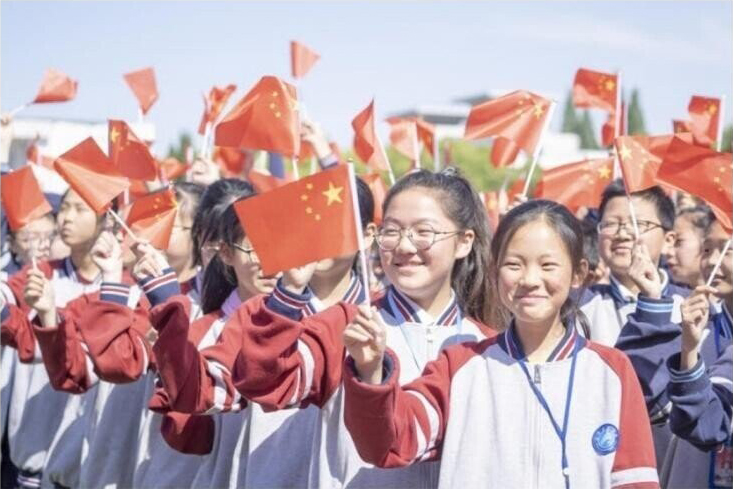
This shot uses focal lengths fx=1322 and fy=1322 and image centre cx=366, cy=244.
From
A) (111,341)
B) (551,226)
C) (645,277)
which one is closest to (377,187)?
(111,341)

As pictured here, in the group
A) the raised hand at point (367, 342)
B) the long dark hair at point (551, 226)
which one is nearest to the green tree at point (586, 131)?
the long dark hair at point (551, 226)

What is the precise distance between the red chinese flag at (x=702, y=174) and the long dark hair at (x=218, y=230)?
1.65 metres

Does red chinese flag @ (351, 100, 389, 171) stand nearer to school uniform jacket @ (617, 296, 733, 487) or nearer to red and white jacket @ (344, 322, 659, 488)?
school uniform jacket @ (617, 296, 733, 487)

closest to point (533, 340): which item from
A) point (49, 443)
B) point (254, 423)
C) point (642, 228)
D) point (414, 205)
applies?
point (414, 205)

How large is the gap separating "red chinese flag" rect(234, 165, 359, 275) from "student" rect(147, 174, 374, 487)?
16 centimetres

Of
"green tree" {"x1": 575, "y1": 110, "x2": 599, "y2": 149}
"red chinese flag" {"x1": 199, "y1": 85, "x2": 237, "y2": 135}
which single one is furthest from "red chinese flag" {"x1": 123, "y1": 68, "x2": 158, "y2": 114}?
"green tree" {"x1": 575, "y1": 110, "x2": 599, "y2": 149}

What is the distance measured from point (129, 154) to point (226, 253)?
1.24 meters

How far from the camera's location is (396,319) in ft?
13.1

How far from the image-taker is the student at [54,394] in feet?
20.6

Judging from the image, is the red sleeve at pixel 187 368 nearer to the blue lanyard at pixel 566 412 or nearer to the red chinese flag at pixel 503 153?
the blue lanyard at pixel 566 412

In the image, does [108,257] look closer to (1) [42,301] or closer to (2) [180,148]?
(1) [42,301]

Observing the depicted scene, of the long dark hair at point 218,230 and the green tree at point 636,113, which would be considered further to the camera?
the green tree at point 636,113

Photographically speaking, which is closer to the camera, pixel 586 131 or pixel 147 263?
pixel 147 263

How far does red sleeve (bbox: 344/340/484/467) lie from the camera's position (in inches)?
127
